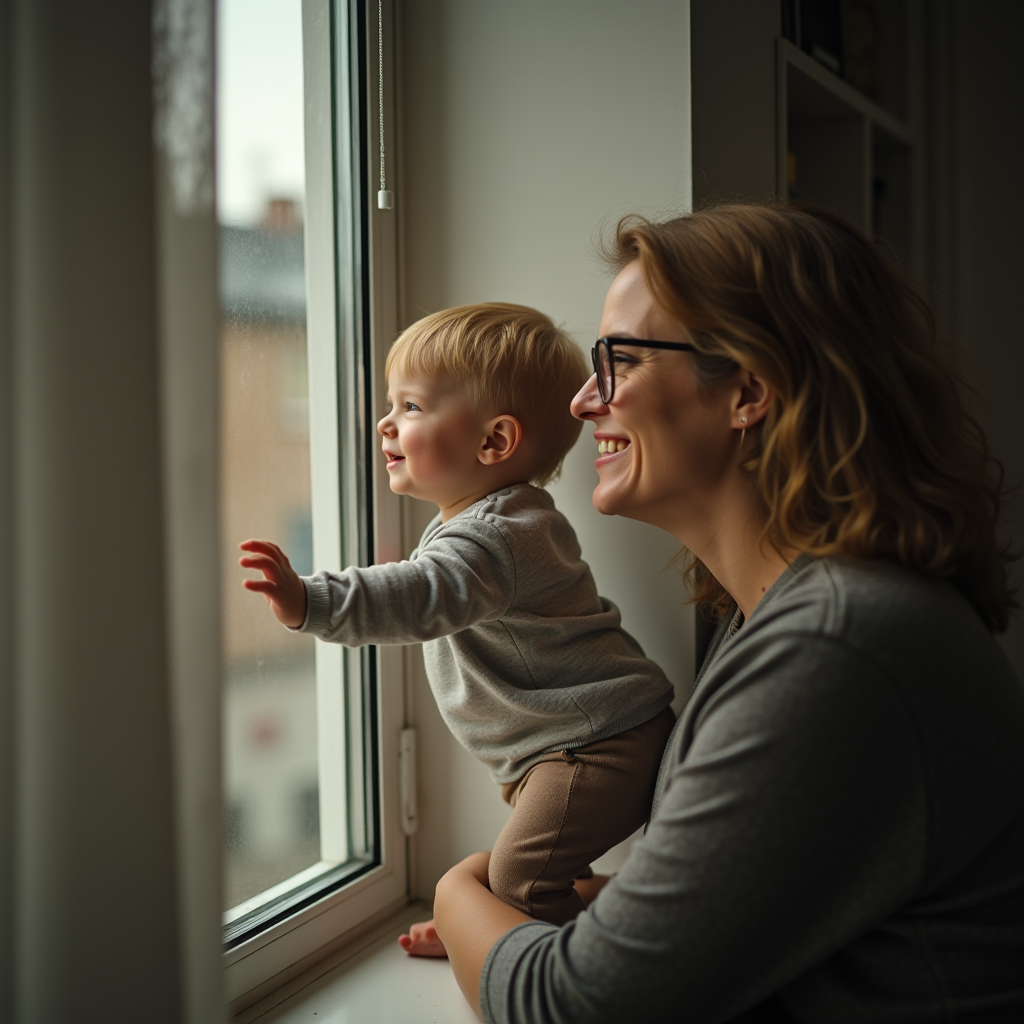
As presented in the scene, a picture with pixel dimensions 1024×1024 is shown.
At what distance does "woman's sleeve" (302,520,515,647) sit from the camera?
1.02 metres

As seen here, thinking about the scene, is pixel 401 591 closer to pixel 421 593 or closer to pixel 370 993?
pixel 421 593

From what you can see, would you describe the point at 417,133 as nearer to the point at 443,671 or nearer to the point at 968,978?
the point at 443,671

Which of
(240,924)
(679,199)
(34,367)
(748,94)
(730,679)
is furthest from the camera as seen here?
(748,94)

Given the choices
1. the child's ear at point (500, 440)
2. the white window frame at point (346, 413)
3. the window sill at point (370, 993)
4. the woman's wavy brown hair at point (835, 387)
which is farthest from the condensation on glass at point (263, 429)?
the woman's wavy brown hair at point (835, 387)

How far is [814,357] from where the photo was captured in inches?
36.2

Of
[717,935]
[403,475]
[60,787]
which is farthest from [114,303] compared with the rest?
[717,935]

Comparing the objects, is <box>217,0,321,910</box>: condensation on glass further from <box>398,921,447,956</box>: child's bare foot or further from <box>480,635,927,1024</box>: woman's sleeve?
<box>480,635,927,1024</box>: woman's sleeve

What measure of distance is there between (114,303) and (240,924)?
814 millimetres

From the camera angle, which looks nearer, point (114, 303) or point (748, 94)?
point (114, 303)

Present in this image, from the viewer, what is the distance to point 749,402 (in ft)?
3.21

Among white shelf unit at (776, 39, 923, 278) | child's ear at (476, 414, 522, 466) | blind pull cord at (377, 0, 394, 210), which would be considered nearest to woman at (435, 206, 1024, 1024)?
child's ear at (476, 414, 522, 466)

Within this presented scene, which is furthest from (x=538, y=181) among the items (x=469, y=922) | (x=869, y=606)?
(x=469, y=922)

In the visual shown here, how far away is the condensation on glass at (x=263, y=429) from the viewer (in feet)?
3.88

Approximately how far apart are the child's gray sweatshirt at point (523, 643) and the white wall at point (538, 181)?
0.14 meters
